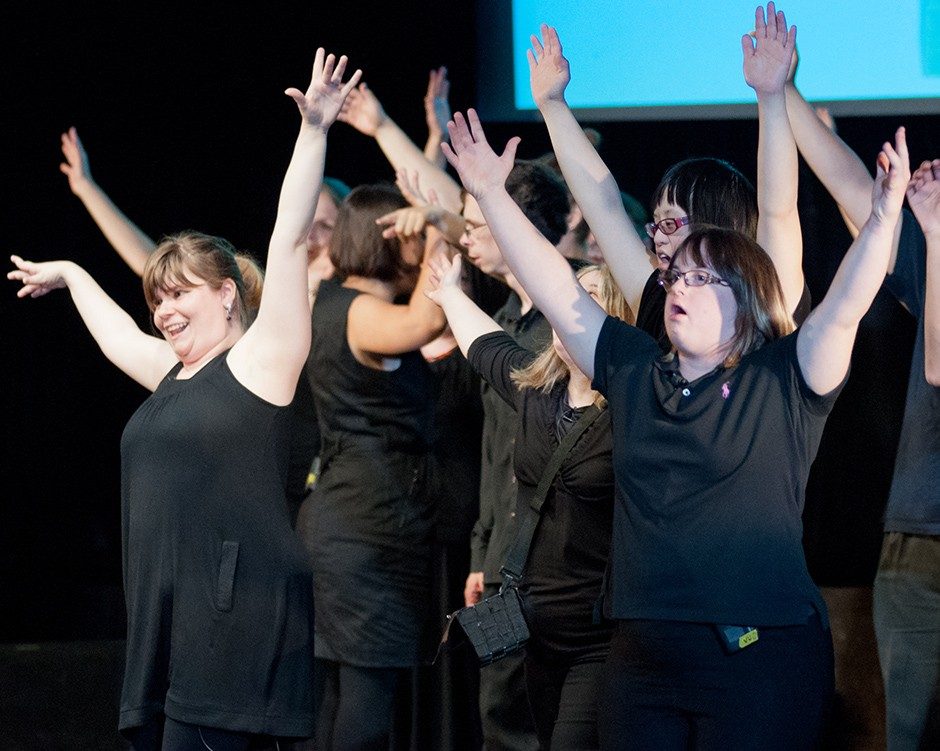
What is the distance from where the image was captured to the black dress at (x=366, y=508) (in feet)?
11.0

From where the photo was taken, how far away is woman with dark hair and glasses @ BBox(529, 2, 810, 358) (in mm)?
2426

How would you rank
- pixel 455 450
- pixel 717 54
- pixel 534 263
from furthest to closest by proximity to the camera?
pixel 717 54 < pixel 455 450 < pixel 534 263

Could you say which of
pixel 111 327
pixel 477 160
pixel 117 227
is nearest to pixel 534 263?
pixel 477 160

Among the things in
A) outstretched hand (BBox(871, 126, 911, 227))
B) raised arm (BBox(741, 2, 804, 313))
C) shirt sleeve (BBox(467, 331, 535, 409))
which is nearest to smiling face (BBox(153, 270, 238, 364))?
shirt sleeve (BBox(467, 331, 535, 409))

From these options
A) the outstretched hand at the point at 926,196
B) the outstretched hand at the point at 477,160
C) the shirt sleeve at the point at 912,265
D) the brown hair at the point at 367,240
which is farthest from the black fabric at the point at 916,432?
the brown hair at the point at 367,240

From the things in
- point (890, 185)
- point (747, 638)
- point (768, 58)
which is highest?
point (768, 58)

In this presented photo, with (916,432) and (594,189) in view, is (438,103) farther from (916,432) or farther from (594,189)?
(916,432)

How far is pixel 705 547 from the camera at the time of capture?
2.07 meters

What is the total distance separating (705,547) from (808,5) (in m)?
2.47

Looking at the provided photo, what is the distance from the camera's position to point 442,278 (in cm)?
288

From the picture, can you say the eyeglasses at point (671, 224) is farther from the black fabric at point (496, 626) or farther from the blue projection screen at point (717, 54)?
the blue projection screen at point (717, 54)

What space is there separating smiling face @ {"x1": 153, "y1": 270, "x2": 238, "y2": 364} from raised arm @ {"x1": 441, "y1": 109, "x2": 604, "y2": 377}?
73cm

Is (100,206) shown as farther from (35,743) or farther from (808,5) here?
(808,5)

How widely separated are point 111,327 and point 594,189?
45.3 inches
